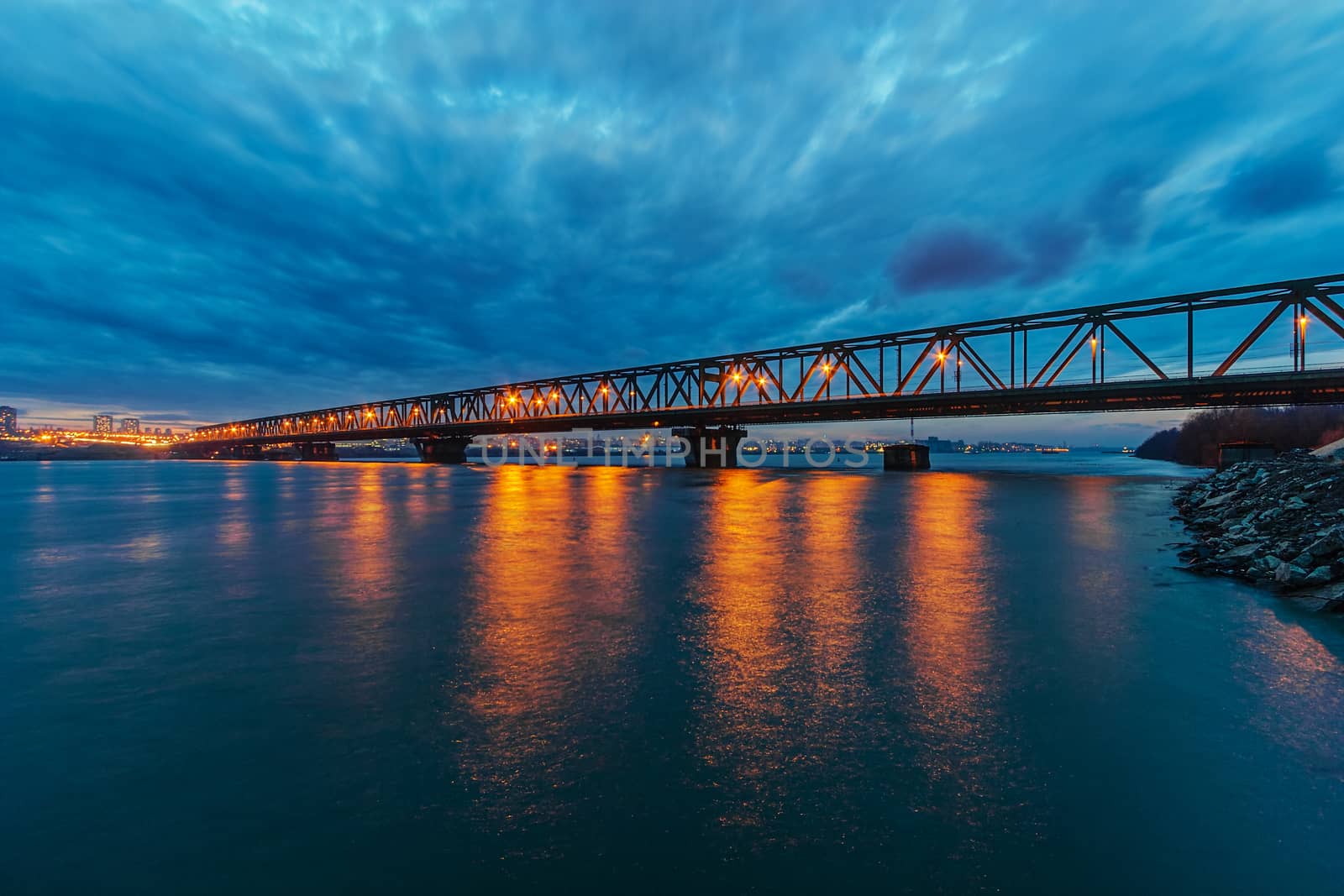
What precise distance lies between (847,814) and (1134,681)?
14.8ft

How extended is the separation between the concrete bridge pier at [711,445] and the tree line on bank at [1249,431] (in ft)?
210

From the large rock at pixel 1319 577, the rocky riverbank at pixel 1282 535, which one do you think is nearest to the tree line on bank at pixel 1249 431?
the rocky riverbank at pixel 1282 535

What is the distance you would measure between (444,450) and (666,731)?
123347 millimetres

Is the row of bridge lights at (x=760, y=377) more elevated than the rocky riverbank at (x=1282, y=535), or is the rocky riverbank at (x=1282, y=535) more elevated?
the row of bridge lights at (x=760, y=377)

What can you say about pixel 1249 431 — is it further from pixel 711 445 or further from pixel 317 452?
pixel 317 452

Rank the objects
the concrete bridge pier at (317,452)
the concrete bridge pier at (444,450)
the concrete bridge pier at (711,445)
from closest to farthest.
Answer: the concrete bridge pier at (711,445)
the concrete bridge pier at (444,450)
the concrete bridge pier at (317,452)

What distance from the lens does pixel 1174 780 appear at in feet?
13.7

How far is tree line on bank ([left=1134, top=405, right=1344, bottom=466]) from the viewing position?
83125mm

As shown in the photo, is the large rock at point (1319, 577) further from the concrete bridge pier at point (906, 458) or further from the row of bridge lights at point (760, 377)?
the concrete bridge pier at point (906, 458)

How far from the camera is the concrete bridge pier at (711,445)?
79.9m

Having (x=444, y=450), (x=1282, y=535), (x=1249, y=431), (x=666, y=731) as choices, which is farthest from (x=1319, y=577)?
(x=444, y=450)

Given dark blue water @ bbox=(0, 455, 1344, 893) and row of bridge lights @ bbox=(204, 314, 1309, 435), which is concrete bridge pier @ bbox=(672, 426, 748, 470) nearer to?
row of bridge lights @ bbox=(204, 314, 1309, 435)

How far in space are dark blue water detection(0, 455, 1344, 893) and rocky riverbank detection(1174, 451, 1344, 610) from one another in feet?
2.46

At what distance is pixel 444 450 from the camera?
388 ft
